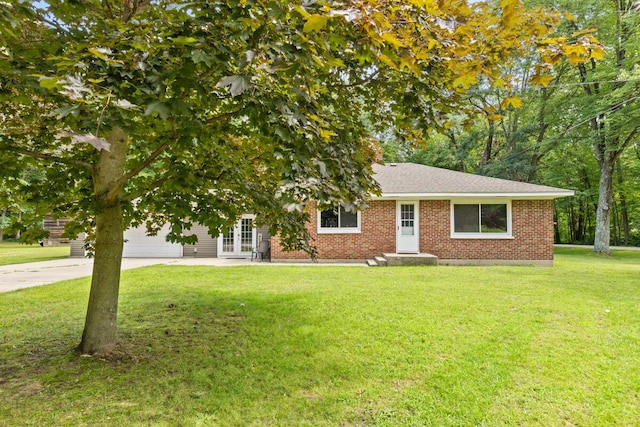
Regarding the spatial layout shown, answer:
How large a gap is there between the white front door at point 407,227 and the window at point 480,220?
133cm

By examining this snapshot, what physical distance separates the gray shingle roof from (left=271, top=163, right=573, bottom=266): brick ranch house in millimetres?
32

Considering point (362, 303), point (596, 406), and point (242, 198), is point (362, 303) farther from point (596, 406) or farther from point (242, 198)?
point (596, 406)

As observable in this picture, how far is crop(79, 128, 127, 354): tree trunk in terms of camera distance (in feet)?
12.6

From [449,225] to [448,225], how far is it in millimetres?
36

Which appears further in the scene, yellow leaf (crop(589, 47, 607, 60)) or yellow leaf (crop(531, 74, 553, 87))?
yellow leaf (crop(531, 74, 553, 87))

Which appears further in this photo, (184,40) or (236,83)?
(184,40)

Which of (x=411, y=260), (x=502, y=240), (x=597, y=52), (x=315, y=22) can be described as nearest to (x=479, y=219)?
(x=502, y=240)

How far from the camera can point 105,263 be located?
12.6 ft

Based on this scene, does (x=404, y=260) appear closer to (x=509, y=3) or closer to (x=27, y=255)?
(x=509, y=3)

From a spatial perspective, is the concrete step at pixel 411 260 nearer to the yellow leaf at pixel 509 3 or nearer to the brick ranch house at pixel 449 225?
the brick ranch house at pixel 449 225

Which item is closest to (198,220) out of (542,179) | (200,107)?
(200,107)

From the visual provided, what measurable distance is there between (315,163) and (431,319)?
12.2 ft

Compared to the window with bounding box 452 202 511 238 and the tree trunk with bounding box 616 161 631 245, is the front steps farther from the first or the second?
the tree trunk with bounding box 616 161 631 245

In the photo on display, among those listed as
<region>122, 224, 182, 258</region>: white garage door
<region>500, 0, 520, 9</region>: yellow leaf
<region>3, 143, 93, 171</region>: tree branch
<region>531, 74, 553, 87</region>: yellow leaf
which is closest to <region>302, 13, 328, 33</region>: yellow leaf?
<region>500, 0, 520, 9</region>: yellow leaf
